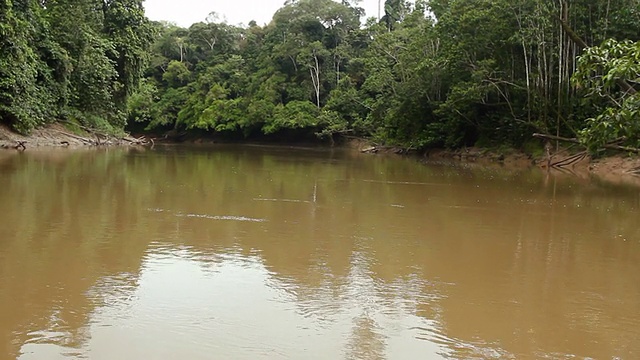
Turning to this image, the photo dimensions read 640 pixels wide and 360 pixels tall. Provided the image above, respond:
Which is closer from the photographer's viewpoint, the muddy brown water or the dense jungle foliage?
the muddy brown water

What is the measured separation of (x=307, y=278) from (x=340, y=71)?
43959 millimetres

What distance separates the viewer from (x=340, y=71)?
4838 centimetres

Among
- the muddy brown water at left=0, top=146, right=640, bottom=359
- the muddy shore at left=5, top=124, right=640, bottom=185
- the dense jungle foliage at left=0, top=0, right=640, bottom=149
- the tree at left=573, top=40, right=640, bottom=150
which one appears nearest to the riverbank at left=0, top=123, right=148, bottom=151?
the muddy shore at left=5, top=124, right=640, bottom=185

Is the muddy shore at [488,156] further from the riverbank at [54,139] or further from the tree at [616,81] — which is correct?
the tree at [616,81]

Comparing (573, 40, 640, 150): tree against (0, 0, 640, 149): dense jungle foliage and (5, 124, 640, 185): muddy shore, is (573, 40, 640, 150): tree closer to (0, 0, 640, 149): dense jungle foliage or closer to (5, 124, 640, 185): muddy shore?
(0, 0, 640, 149): dense jungle foliage

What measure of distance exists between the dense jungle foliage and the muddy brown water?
5.43ft

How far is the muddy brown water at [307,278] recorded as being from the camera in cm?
392

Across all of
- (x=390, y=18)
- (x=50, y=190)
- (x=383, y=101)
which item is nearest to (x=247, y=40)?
(x=390, y=18)

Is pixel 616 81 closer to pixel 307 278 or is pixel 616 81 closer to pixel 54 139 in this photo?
pixel 307 278

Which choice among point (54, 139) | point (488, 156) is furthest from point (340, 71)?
point (54, 139)

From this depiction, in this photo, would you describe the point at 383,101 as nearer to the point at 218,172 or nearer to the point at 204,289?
the point at 218,172

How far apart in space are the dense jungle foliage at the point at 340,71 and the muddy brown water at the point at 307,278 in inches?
65.2

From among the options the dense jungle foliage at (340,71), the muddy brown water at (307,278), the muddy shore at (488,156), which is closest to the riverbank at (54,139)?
the muddy shore at (488,156)

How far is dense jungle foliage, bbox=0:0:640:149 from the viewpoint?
77.6 ft
